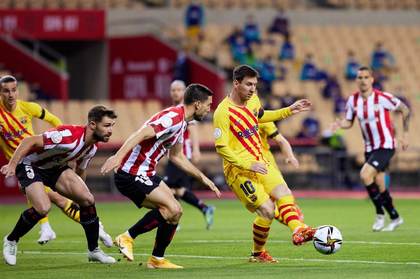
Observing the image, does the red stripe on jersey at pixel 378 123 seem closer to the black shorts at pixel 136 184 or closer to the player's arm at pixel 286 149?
the player's arm at pixel 286 149

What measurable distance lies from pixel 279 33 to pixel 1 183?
1128 centimetres

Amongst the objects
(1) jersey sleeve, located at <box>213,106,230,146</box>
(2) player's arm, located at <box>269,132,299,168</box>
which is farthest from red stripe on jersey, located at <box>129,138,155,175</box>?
(2) player's arm, located at <box>269,132,299,168</box>

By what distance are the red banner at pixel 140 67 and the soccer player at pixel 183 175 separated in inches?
558

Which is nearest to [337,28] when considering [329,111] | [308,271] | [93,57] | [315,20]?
[315,20]

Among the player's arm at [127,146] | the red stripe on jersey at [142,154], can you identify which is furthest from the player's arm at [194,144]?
the player's arm at [127,146]

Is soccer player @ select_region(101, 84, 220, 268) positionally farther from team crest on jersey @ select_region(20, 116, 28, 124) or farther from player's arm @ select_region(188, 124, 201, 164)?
player's arm @ select_region(188, 124, 201, 164)

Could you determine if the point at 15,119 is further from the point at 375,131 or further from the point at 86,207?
the point at 375,131

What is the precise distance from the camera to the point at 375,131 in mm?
18609

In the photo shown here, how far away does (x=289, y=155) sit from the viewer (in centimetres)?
1477

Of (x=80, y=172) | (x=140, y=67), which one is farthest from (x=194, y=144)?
(x=140, y=67)

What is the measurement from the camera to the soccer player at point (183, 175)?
18.7 metres

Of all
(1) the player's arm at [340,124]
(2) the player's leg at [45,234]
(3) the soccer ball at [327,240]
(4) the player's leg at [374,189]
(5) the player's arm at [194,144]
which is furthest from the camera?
(5) the player's arm at [194,144]

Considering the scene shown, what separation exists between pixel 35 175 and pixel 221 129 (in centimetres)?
211

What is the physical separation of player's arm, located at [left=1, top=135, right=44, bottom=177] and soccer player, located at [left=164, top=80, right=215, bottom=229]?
18.4ft
